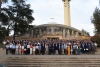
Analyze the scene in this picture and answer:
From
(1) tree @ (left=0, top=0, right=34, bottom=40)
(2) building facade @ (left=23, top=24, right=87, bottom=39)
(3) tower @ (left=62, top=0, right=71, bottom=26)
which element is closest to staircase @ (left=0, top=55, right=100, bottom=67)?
(1) tree @ (left=0, top=0, right=34, bottom=40)

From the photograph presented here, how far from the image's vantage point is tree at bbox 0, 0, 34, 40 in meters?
20.6

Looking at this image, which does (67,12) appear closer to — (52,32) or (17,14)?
(52,32)

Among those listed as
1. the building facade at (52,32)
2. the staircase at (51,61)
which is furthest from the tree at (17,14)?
the staircase at (51,61)

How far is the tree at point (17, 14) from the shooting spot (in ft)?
67.5

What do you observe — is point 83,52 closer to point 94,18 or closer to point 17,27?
point 17,27

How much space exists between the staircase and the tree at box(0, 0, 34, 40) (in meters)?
12.7

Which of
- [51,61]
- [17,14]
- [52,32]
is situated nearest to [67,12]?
[52,32]

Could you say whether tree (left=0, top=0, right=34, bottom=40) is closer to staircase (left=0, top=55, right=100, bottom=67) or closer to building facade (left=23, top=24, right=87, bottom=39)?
building facade (left=23, top=24, right=87, bottom=39)

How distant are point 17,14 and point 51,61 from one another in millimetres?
17151

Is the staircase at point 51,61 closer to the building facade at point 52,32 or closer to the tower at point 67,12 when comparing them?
the building facade at point 52,32

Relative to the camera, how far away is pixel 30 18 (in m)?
23.4

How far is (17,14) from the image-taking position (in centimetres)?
2239

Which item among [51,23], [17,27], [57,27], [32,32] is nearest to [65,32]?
[57,27]

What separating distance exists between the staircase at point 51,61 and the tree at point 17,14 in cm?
1270
